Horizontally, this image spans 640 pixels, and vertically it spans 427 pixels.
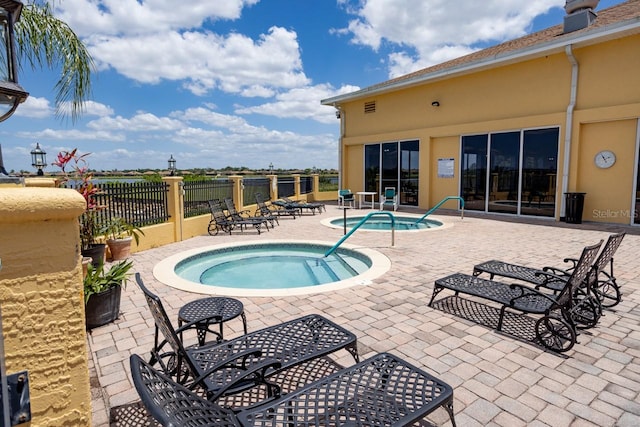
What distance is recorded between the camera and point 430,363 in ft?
10.5

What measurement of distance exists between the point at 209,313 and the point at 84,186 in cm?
467

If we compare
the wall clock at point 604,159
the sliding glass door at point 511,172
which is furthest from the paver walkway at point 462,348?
the sliding glass door at point 511,172

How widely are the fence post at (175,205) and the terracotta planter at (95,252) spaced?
2565 millimetres

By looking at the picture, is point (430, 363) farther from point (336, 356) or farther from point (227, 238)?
point (227, 238)

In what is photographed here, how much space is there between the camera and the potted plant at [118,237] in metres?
7.27

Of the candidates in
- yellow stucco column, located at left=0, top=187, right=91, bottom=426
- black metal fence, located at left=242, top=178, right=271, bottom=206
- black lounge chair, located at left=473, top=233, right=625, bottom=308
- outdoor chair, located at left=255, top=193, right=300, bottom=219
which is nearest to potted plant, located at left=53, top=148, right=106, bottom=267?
yellow stucco column, located at left=0, top=187, right=91, bottom=426

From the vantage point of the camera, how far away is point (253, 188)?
14.0m

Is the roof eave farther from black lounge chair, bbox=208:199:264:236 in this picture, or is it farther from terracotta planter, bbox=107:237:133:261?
terracotta planter, bbox=107:237:133:261

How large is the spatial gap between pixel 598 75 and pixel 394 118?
301 inches

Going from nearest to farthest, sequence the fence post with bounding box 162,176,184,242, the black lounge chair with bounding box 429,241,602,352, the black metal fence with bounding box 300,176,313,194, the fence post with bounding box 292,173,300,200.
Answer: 1. the black lounge chair with bounding box 429,241,602,352
2. the fence post with bounding box 162,176,184,242
3. the fence post with bounding box 292,173,300,200
4. the black metal fence with bounding box 300,176,313,194

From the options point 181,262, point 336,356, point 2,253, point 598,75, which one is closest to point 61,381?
point 2,253

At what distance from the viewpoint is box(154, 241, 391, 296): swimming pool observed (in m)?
6.48

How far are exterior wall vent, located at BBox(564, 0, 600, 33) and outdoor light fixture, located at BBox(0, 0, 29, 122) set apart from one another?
1579 centimetres

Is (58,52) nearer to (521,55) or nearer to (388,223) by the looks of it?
(388,223)
